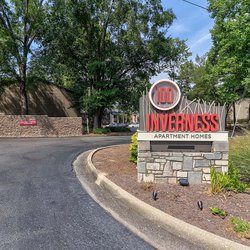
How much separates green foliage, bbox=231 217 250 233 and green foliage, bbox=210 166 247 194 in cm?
138

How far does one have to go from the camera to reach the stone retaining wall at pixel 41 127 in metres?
20.7

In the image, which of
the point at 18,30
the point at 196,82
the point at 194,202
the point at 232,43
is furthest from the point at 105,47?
the point at 194,202

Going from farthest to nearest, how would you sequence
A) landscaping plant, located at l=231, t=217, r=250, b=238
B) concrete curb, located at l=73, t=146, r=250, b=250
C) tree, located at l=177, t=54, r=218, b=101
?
tree, located at l=177, t=54, r=218, b=101 → landscaping plant, located at l=231, t=217, r=250, b=238 → concrete curb, located at l=73, t=146, r=250, b=250

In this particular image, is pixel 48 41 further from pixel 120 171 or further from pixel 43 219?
pixel 43 219

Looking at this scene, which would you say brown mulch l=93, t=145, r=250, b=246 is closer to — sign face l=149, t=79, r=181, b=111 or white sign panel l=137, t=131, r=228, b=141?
white sign panel l=137, t=131, r=228, b=141

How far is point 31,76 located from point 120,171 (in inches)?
786

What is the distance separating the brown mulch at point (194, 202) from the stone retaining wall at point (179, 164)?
218 millimetres

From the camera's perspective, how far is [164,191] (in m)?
5.43

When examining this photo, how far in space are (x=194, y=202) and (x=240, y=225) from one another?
1.13 m

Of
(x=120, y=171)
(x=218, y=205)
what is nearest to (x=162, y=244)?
(x=218, y=205)

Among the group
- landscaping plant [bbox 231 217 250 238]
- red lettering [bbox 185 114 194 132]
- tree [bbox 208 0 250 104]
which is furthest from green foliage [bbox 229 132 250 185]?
tree [bbox 208 0 250 104]

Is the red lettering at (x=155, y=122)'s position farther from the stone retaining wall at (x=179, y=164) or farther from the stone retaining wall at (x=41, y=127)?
the stone retaining wall at (x=41, y=127)

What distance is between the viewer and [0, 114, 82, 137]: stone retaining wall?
2067 centimetres

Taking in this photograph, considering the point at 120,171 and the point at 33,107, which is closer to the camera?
the point at 120,171
